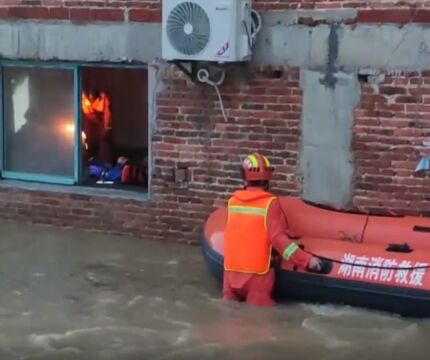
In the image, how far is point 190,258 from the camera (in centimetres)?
960

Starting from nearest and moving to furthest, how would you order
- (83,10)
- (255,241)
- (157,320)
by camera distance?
(157,320), (255,241), (83,10)

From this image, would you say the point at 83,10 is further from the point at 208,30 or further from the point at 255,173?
the point at 255,173

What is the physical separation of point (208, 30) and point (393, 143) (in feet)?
6.45

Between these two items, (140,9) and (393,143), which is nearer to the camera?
(393,143)

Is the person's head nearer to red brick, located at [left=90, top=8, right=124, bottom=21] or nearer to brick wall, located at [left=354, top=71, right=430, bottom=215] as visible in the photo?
brick wall, located at [left=354, top=71, right=430, bottom=215]

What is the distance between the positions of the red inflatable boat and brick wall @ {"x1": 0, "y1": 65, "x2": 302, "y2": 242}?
1.23 m

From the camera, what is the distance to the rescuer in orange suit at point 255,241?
25.5 ft

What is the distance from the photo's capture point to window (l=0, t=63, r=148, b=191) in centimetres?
1066

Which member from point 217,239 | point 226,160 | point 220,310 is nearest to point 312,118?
point 226,160

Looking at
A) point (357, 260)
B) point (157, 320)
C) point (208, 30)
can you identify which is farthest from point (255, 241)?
point (208, 30)

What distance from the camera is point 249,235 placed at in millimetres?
7871

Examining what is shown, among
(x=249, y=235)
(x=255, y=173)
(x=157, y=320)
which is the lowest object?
(x=157, y=320)

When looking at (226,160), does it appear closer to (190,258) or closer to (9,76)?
(190,258)

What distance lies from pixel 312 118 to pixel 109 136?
2.59 metres
